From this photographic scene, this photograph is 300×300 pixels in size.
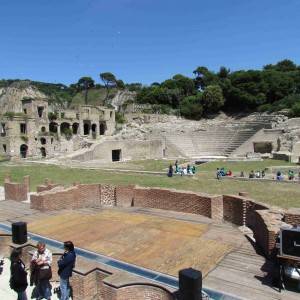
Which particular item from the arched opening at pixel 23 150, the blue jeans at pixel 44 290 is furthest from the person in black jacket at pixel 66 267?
the arched opening at pixel 23 150

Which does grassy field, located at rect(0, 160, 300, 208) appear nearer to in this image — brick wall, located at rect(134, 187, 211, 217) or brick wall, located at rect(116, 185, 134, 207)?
brick wall, located at rect(134, 187, 211, 217)

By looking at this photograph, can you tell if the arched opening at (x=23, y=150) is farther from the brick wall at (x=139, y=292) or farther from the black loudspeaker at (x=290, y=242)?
the black loudspeaker at (x=290, y=242)

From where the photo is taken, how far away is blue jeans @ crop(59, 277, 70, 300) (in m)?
6.48

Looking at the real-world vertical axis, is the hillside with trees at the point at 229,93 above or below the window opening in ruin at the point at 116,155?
above

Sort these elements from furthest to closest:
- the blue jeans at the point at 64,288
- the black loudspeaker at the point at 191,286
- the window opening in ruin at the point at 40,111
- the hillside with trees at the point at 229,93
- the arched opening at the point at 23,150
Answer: the hillside with trees at the point at 229,93 < the window opening in ruin at the point at 40,111 < the arched opening at the point at 23,150 < the blue jeans at the point at 64,288 < the black loudspeaker at the point at 191,286

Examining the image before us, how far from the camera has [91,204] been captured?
44.2ft

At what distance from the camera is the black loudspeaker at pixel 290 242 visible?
245 inches

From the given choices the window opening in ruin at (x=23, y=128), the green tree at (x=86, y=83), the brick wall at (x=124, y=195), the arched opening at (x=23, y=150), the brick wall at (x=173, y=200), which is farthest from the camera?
the green tree at (x=86, y=83)

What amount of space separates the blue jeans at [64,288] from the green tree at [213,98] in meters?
64.6

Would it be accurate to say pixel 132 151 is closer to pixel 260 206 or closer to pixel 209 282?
pixel 260 206

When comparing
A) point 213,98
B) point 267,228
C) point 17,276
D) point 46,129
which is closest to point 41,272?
point 17,276

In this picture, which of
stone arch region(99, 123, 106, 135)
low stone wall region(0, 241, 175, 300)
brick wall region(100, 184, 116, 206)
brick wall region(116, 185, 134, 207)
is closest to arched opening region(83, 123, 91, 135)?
stone arch region(99, 123, 106, 135)

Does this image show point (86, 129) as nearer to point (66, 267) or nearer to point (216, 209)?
point (216, 209)

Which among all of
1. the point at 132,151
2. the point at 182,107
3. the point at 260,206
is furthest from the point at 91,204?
the point at 182,107
